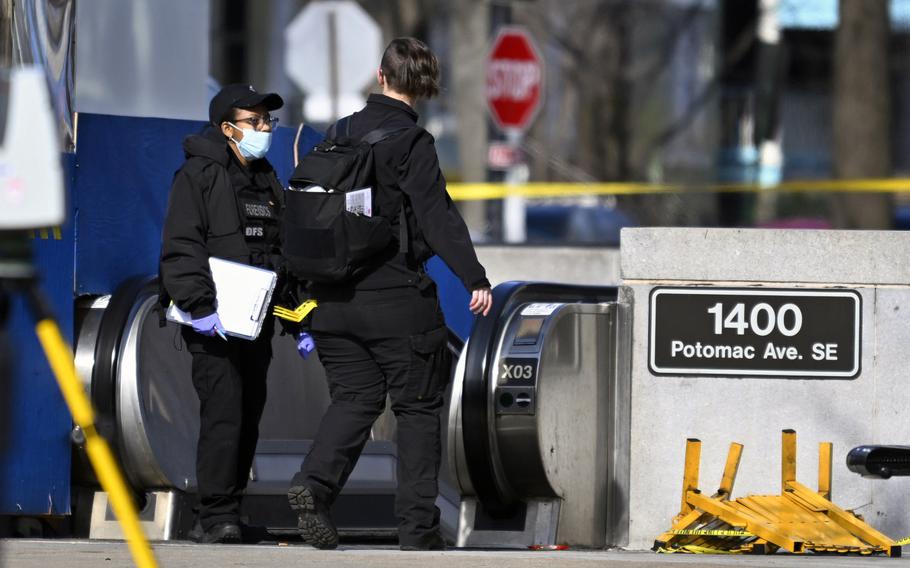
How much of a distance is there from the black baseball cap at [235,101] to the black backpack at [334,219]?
587 millimetres

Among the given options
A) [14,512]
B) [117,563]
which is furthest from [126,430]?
[117,563]

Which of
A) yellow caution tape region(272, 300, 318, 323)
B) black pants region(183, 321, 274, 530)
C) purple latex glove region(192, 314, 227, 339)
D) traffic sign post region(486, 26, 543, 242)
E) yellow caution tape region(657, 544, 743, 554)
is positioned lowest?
yellow caution tape region(657, 544, 743, 554)

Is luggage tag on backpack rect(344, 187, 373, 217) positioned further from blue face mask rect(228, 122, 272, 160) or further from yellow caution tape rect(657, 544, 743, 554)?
yellow caution tape rect(657, 544, 743, 554)

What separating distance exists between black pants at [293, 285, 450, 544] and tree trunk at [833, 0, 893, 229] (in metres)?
12.3

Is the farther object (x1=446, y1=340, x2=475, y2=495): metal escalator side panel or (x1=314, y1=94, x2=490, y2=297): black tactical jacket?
(x1=446, y1=340, x2=475, y2=495): metal escalator side panel

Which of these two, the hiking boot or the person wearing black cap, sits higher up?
the person wearing black cap

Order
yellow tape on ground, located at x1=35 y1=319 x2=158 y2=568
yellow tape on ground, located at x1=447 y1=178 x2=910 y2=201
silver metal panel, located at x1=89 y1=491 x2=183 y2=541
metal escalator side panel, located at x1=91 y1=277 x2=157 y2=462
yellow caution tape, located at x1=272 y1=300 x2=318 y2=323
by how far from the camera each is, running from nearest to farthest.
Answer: yellow tape on ground, located at x1=35 y1=319 x2=158 y2=568
yellow caution tape, located at x1=272 y1=300 x2=318 y2=323
metal escalator side panel, located at x1=91 y1=277 x2=157 y2=462
silver metal panel, located at x1=89 y1=491 x2=183 y2=541
yellow tape on ground, located at x1=447 y1=178 x2=910 y2=201

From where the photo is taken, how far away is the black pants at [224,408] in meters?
6.92

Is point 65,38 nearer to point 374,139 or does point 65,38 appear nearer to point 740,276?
point 374,139

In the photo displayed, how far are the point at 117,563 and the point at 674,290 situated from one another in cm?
265

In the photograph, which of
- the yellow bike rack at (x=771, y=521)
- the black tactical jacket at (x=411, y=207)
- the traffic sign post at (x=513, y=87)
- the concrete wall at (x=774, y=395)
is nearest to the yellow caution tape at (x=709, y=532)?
the yellow bike rack at (x=771, y=521)

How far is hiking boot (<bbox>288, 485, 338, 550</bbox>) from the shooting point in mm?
6395

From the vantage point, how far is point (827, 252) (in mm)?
7473

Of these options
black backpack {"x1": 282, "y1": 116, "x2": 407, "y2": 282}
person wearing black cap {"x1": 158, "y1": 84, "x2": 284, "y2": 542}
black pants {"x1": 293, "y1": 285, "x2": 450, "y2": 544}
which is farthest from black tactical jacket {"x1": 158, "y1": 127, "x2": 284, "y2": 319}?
black pants {"x1": 293, "y1": 285, "x2": 450, "y2": 544}
